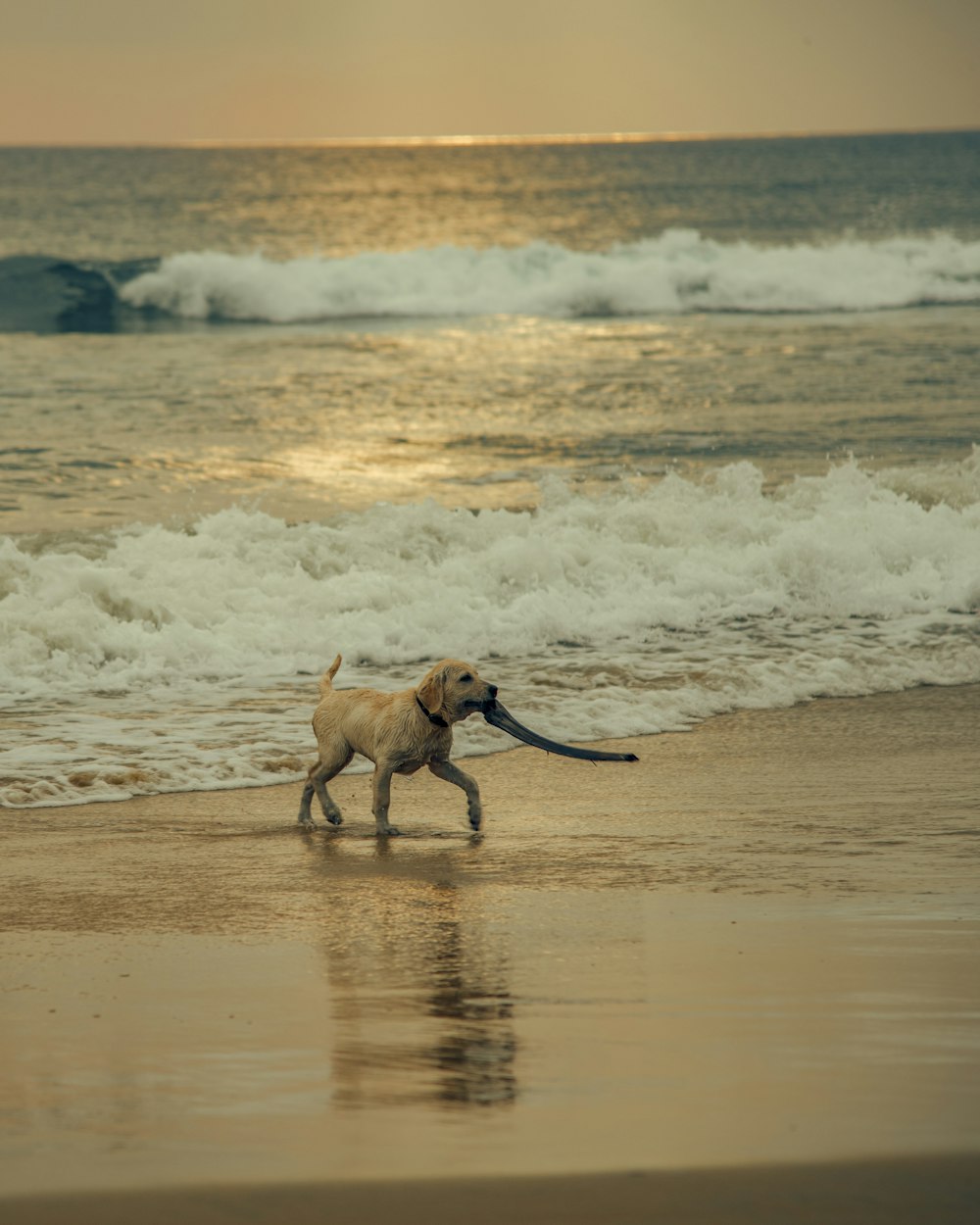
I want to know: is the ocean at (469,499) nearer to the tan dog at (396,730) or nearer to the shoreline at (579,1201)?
the tan dog at (396,730)

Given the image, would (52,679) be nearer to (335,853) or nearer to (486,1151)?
(335,853)

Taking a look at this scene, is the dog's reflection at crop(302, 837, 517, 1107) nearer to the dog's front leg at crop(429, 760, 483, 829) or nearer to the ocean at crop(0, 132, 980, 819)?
the dog's front leg at crop(429, 760, 483, 829)

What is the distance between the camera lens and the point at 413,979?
16.4 ft

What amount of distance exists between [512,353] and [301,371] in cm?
447

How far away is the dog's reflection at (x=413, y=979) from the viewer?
4.15 meters

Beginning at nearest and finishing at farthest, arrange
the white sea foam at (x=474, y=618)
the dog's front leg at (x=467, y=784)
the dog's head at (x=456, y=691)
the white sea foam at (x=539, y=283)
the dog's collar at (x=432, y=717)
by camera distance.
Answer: the dog's head at (x=456, y=691) → the dog's collar at (x=432, y=717) → the dog's front leg at (x=467, y=784) → the white sea foam at (x=474, y=618) → the white sea foam at (x=539, y=283)

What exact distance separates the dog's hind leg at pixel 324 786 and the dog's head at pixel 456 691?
0.57 meters

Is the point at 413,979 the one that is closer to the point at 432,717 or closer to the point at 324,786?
the point at 432,717

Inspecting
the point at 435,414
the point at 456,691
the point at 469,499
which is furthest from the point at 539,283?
the point at 456,691

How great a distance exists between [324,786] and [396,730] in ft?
1.59

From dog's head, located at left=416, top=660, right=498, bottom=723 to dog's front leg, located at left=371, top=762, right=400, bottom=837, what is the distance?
35 centimetres

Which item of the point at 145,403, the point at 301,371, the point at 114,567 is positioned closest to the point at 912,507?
the point at 114,567

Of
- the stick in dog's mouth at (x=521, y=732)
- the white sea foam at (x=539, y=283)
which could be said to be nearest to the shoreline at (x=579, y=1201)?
the stick in dog's mouth at (x=521, y=732)

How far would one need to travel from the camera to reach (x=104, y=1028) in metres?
4.58
